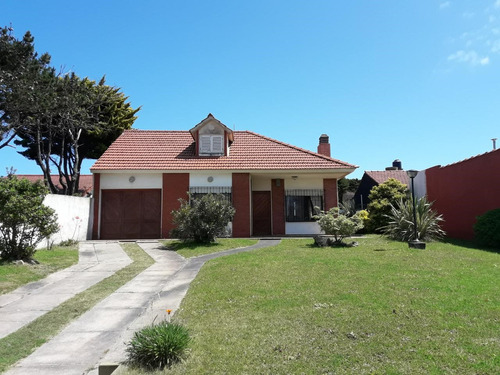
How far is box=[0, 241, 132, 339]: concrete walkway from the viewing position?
514 centimetres

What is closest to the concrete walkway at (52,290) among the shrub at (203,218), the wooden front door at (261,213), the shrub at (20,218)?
the shrub at (20,218)

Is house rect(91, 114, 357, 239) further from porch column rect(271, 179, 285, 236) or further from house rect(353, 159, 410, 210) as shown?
house rect(353, 159, 410, 210)

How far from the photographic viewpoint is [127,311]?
5328mm

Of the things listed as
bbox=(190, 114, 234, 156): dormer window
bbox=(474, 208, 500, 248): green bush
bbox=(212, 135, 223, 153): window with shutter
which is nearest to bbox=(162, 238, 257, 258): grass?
bbox=(190, 114, 234, 156): dormer window

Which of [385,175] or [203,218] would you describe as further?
[385,175]

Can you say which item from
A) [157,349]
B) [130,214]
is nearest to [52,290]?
[157,349]

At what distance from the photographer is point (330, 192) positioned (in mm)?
18328

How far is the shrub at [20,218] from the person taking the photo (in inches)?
338

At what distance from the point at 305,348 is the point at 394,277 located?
154 inches

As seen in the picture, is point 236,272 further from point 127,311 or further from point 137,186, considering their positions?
point 137,186

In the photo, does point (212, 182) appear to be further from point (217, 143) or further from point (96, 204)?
point (96, 204)

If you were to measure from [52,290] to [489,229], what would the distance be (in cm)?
1310

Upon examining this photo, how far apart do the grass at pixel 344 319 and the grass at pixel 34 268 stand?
3715mm

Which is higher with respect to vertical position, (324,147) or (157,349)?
(324,147)
